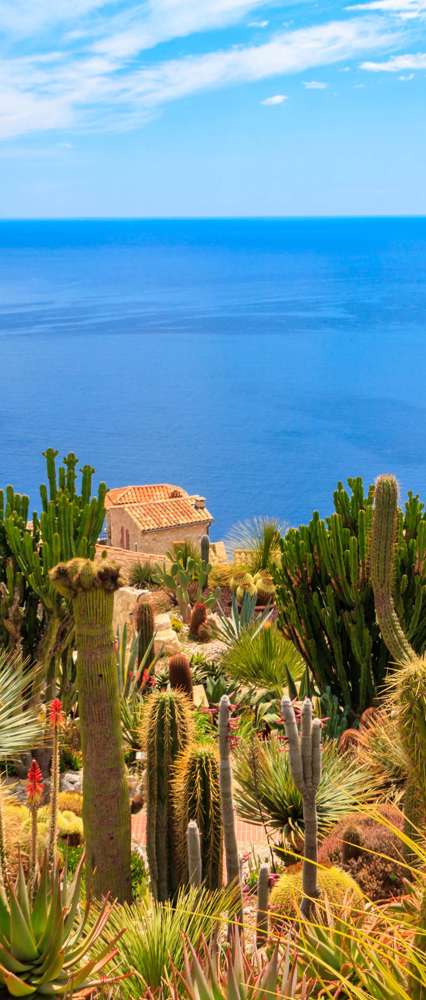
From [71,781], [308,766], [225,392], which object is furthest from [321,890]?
[225,392]

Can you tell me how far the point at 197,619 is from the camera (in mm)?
15602

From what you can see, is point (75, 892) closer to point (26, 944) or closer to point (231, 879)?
point (26, 944)

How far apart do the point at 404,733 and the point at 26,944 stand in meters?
2.44

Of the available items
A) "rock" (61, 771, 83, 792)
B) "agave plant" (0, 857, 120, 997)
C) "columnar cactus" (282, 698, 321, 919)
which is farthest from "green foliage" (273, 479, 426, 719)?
"agave plant" (0, 857, 120, 997)

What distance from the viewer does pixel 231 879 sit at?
6211 millimetres

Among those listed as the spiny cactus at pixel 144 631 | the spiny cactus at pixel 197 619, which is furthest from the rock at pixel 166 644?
the spiny cactus at pixel 197 619

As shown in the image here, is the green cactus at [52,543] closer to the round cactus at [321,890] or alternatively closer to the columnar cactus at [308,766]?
the columnar cactus at [308,766]

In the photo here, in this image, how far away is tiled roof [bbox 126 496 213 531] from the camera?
26.6 m

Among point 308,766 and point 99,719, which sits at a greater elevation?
point 99,719

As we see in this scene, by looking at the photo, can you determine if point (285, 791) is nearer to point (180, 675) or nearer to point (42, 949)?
point (180, 675)

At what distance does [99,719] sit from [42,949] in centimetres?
198

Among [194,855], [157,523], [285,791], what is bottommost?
[194,855]

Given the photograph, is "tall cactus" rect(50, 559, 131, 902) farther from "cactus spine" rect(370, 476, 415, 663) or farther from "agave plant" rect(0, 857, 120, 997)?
"cactus spine" rect(370, 476, 415, 663)

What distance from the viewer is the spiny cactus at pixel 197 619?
1559 cm
